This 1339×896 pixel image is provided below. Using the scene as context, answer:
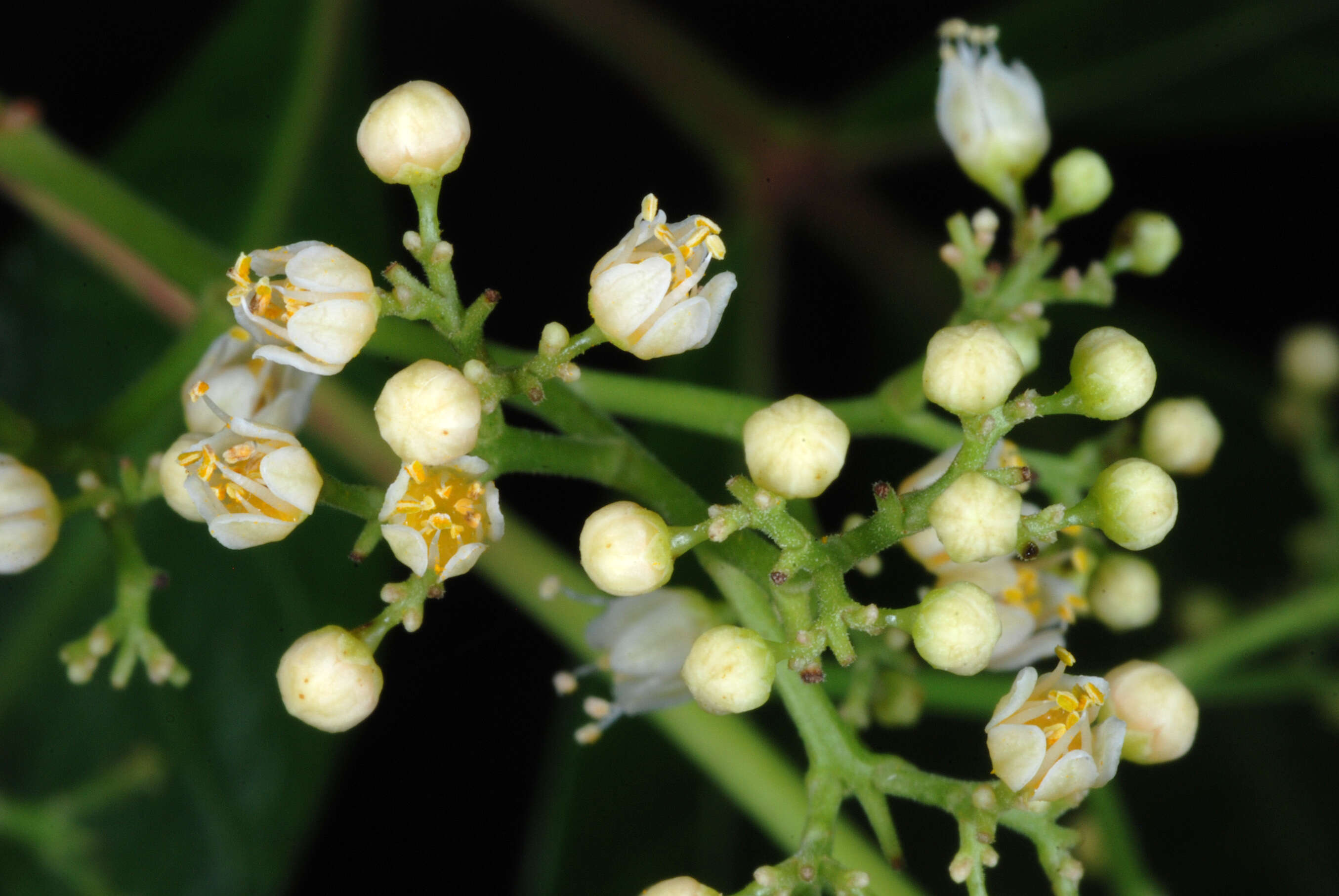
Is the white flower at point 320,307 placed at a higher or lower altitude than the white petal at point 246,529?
higher

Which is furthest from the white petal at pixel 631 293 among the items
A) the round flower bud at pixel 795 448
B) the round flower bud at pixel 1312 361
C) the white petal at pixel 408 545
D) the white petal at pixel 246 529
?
the round flower bud at pixel 1312 361

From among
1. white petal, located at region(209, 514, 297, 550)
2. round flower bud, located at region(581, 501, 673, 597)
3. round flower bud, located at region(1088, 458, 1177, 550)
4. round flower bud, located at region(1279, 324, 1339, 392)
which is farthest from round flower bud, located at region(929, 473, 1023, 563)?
round flower bud, located at region(1279, 324, 1339, 392)

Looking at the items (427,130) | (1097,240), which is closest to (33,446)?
(427,130)

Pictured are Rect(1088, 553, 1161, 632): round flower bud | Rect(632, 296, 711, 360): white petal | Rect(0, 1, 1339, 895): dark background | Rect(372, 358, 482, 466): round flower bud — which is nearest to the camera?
Rect(372, 358, 482, 466): round flower bud

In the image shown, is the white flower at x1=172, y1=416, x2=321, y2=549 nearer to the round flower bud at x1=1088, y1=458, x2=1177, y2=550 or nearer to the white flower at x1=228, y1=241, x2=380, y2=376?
the white flower at x1=228, y1=241, x2=380, y2=376

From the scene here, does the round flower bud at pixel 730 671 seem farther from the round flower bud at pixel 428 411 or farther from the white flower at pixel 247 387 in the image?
the white flower at pixel 247 387
